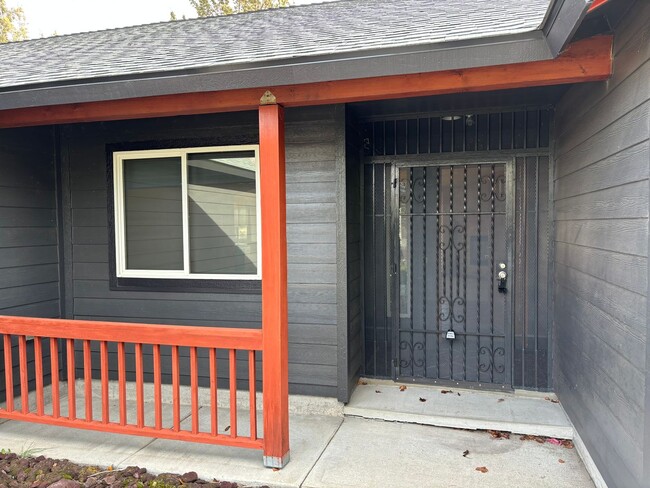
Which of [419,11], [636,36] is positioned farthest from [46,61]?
[636,36]

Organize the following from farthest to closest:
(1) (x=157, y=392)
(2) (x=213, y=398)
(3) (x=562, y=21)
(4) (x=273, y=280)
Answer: (1) (x=157, y=392) → (2) (x=213, y=398) → (4) (x=273, y=280) → (3) (x=562, y=21)

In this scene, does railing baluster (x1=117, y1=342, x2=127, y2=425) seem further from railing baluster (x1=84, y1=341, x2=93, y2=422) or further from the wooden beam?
the wooden beam

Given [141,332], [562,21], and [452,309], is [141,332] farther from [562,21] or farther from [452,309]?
[562,21]

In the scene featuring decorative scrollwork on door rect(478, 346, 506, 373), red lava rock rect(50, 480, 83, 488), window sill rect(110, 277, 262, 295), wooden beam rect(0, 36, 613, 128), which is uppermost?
wooden beam rect(0, 36, 613, 128)

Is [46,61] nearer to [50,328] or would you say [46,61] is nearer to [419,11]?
[50,328]

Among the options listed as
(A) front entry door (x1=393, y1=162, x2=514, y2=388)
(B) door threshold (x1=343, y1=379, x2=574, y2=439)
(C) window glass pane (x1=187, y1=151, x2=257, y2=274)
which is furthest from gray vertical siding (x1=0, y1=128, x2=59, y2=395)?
(A) front entry door (x1=393, y1=162, x2=514, y2=388)

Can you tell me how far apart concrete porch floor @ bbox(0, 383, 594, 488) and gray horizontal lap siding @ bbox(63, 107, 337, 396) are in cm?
52

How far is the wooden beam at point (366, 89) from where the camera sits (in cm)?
215

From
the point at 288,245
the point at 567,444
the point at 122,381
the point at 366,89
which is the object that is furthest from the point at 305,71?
the point at 567,444

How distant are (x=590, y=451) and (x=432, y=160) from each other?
226 cm

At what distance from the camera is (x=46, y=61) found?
11.4 feet

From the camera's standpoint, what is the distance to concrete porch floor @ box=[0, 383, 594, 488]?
2.53 m

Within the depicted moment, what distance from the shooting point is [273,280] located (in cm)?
256

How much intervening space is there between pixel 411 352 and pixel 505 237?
47.8 inches
